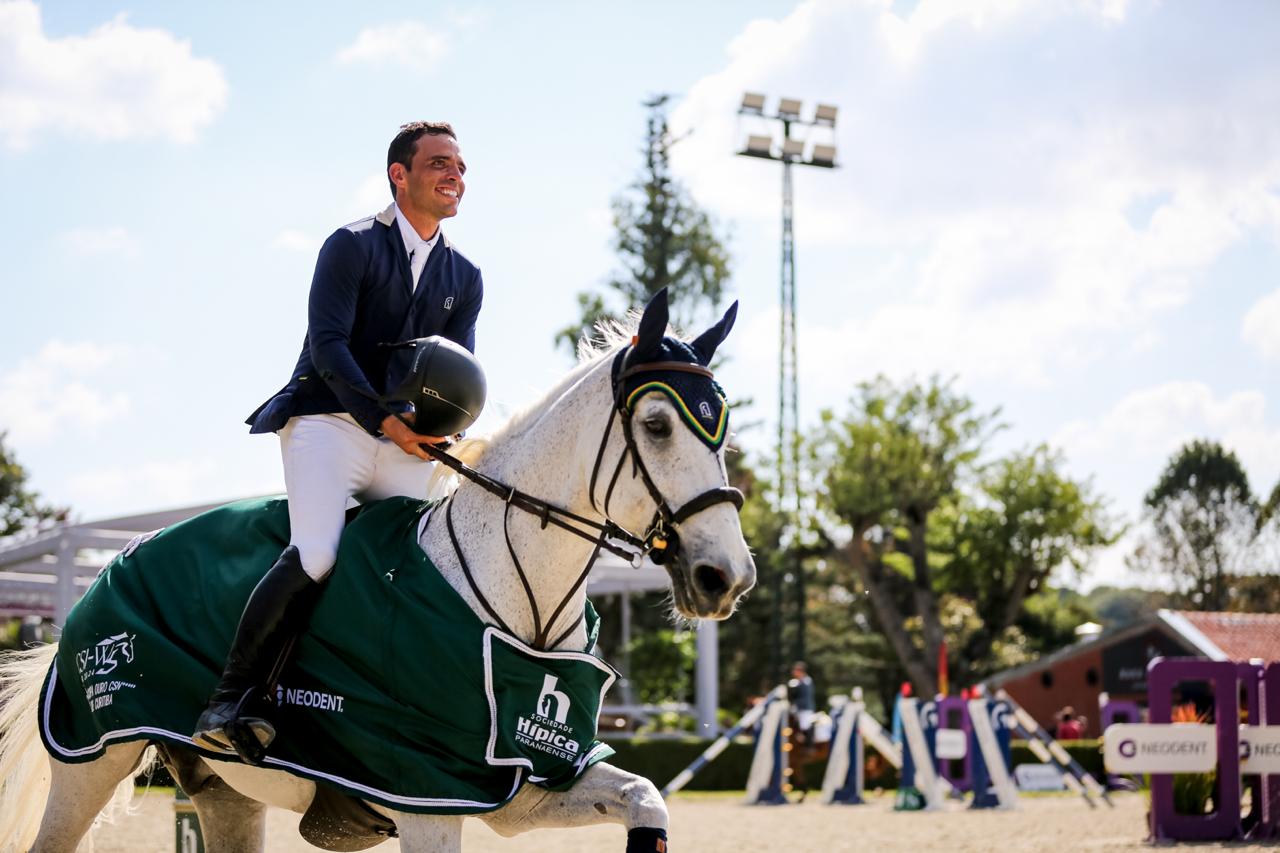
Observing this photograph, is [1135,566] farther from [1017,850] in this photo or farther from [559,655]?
[559,655]

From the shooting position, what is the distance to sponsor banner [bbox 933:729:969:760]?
728 inches

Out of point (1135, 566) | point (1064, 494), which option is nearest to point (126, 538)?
point (1064, 494)

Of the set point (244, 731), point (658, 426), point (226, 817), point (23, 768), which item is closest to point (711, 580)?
point (658, 426)

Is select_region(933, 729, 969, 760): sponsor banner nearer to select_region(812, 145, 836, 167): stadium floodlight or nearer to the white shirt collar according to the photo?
the white shirt collar

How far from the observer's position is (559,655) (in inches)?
156

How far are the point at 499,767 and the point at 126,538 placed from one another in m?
14.3

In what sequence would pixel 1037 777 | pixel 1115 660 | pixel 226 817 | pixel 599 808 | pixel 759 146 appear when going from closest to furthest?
pixel 599 808
pixel 226 817
pixel 1037 777
pixel 759 146
pixel 1115 660

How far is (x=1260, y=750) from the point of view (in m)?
12.1

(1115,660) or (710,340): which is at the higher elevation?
(710,340)

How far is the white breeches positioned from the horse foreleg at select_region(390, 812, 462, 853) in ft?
2.78

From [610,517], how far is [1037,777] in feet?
74.1

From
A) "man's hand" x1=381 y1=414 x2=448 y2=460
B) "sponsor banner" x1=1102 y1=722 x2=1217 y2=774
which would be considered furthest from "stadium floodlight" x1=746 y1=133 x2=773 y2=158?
"man's hand" x1=381 y1=414 x2=448 y2=460

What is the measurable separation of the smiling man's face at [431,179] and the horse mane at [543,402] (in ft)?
2.23

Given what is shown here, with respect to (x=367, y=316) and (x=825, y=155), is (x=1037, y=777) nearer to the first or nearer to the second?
(x=825, y=155)
